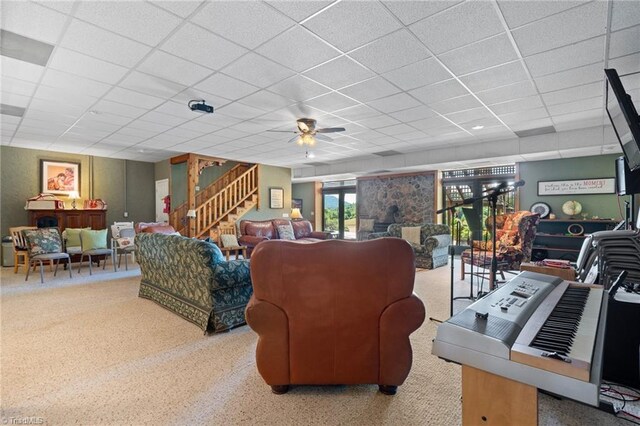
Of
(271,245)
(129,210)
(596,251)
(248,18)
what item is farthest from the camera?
(129,210)

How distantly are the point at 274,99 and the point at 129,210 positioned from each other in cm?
663

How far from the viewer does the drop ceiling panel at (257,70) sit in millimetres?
2797

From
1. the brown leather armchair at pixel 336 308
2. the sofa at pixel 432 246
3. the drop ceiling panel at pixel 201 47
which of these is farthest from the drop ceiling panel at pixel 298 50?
the sofa at pixel 432 246

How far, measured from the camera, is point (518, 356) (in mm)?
957

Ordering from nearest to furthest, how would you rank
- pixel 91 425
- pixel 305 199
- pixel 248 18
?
1. pixel 91 425
2. pixel 248 18
3. pixel 305 199

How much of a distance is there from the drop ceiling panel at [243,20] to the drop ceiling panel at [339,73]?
0.67 metres

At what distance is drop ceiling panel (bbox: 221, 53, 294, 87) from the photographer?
2.80 metres

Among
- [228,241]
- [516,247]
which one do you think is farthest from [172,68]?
A: [516,247]

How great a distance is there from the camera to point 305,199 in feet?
37.9

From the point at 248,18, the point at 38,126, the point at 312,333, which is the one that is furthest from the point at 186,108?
the point at 312,333

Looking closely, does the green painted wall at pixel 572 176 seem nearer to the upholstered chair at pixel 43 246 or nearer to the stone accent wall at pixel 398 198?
the stone accent wall at pixel 398 198

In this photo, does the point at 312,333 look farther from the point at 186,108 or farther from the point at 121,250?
the point at 121,250

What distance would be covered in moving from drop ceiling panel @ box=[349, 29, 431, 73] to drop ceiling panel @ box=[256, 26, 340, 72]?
26 centimetres

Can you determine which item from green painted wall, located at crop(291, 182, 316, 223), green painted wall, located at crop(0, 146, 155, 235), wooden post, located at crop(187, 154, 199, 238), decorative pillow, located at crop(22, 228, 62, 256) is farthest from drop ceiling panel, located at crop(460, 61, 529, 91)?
green painted wall, located at crop(0, 146, 155, 235)
